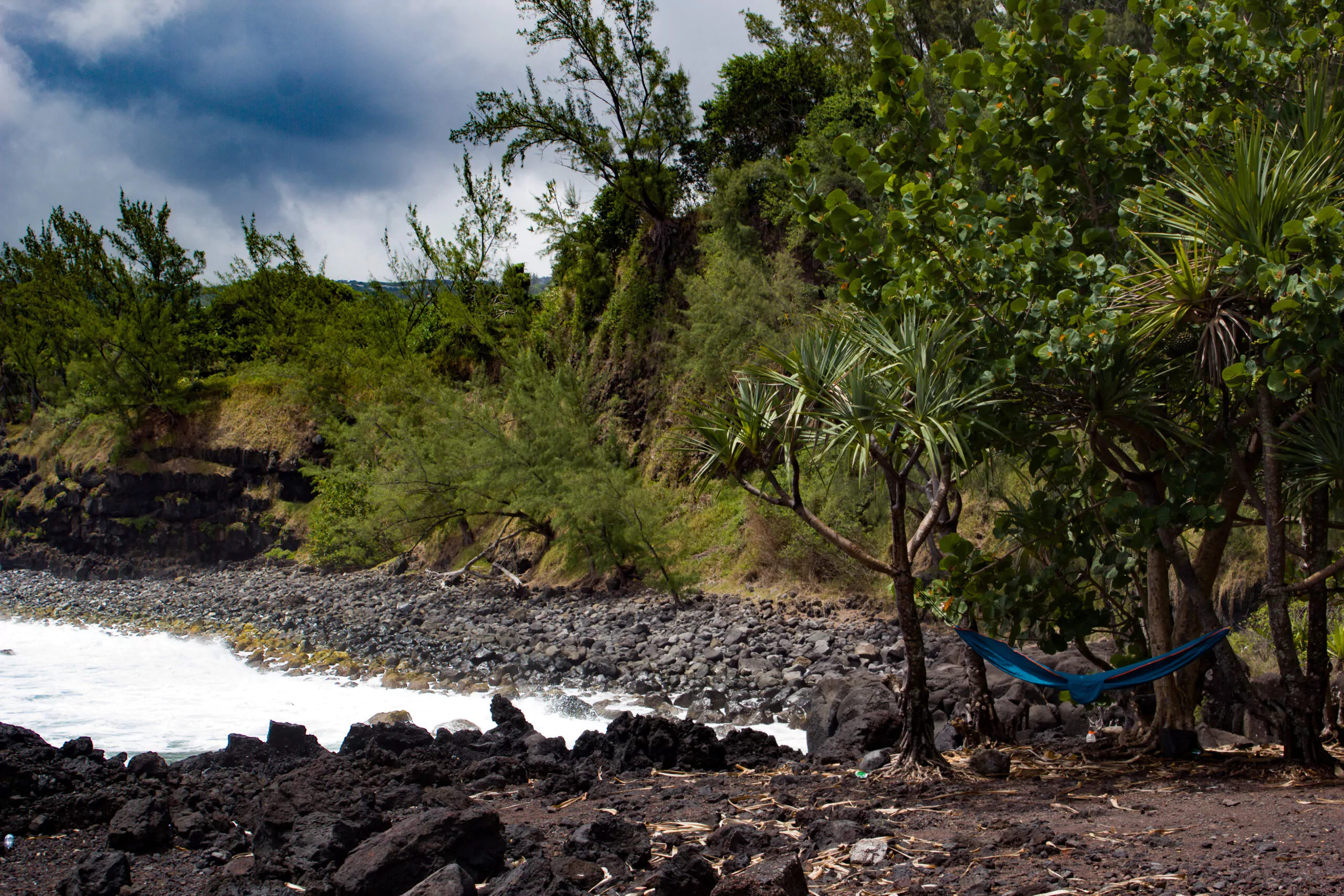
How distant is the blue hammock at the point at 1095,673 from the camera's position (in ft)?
14.9

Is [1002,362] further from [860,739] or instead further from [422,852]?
[422,852]

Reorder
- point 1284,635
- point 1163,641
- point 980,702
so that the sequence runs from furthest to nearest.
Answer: point 980,702 → point 1163,641 → point 1284,635

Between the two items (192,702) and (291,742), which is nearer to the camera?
(291,742)

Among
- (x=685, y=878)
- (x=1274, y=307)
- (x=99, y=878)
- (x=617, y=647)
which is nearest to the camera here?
(x=685, y=878)

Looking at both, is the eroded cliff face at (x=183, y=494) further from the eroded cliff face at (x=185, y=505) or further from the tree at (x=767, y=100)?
the tree at (x=767, y=100)

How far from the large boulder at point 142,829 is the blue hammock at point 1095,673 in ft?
14.9

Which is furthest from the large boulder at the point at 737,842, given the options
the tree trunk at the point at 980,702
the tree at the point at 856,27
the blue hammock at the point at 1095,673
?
the tree at the point at 856,27

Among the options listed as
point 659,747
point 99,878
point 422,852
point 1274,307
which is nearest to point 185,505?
point 659,747

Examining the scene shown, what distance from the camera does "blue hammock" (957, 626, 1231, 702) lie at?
4547 millimetres

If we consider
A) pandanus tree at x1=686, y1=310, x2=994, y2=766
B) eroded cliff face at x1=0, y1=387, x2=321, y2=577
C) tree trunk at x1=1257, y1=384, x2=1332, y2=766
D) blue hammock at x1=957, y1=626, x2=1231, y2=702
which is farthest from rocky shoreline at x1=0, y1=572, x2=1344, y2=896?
eroded cliff face at x1=0, y1=387, x2=321, y2=577

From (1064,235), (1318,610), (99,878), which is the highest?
(1064,235)

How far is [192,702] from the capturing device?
12.4m

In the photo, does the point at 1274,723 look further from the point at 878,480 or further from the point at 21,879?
the point at 878,480

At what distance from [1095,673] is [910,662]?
0.99 metres
